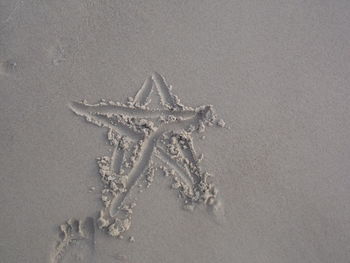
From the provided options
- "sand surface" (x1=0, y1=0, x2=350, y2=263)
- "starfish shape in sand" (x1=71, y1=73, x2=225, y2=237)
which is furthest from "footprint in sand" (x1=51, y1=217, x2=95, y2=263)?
"starfish shape in sand" (x1=71, y1=73, x2=225, y2=237)

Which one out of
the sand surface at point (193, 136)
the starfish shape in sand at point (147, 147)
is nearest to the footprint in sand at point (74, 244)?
the sand surface at point (193, 136)

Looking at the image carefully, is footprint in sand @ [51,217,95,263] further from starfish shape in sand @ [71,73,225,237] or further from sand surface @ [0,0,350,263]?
starfish shape in sand @ [71,73,225,237]

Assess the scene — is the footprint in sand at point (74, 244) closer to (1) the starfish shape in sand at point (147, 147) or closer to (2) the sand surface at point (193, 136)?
(2) the sand surface at point (193, 136)

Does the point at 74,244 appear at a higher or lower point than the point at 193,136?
lower

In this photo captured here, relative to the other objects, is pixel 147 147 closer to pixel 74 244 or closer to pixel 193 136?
pixel 193 136

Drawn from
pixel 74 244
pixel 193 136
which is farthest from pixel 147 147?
pixel 74 244

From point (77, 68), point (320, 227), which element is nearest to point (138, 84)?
point (77, 68)
